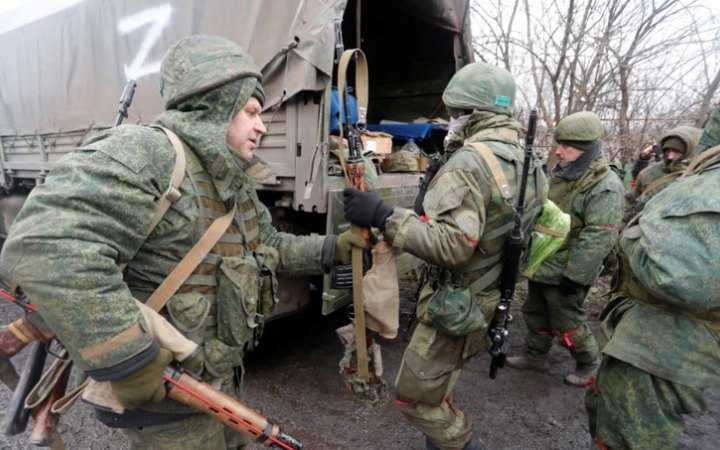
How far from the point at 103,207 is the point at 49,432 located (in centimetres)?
119

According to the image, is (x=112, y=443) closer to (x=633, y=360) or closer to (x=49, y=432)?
(x=49, y=432)

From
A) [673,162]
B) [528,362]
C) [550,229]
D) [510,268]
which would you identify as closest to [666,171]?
[673,162]

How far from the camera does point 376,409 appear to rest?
2.69m

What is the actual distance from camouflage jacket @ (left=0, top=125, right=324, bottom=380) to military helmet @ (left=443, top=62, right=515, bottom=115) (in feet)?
4.58

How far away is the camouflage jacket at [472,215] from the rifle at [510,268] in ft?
0.13

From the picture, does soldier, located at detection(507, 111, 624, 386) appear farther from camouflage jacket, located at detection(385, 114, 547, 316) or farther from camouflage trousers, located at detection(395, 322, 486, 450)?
camouflage trousers, located at detection(395, 322, 486, 450)

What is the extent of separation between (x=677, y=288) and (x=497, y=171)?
763 mm

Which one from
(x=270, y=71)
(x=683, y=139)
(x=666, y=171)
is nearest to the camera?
(x=270, y=71)

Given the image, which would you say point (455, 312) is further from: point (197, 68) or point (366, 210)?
point (197, 68)

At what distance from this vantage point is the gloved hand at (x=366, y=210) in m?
1.69

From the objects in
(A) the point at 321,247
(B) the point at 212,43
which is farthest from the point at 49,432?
(B) the point at 212,43

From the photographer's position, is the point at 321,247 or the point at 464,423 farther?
the point at 464,423

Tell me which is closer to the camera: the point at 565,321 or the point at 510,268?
the point at 510,268

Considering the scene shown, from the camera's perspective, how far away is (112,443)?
89.0 inches
